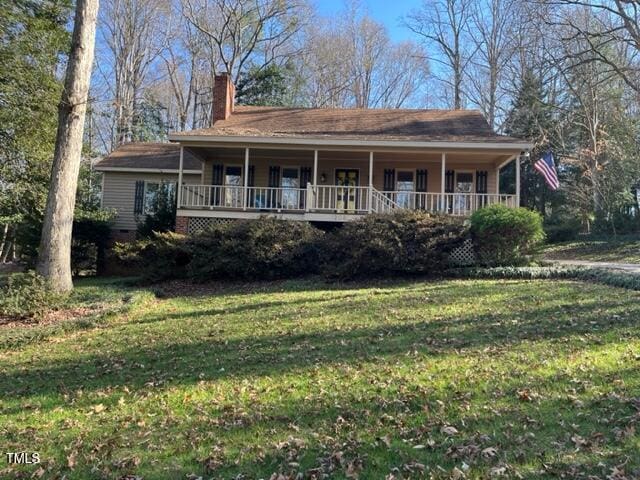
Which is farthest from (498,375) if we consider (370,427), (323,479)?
(323,479)

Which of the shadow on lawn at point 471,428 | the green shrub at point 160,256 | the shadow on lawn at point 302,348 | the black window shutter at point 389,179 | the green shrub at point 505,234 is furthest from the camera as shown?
the black window shutter at point 389,179

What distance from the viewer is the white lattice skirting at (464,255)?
1289cm

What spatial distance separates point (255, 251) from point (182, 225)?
420 cm

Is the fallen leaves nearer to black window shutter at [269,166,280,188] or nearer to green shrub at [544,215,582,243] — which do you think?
black window shutter at [269,166,280,188]

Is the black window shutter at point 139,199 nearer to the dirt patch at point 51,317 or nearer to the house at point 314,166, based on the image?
the house at point 314,166

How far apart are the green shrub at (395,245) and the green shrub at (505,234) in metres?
0.54

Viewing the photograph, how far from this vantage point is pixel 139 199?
19578 mm

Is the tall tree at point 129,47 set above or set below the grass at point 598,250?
above

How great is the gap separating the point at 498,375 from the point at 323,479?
238 cm

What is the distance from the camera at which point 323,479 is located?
9.89 ft

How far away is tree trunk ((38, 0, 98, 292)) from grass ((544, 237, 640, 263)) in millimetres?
17168

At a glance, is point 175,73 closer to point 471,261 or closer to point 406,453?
point 471,261

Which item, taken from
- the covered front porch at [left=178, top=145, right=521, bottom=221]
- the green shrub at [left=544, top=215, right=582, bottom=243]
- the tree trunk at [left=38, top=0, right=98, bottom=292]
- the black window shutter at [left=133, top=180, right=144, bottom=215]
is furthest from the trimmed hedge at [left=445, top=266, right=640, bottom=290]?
the green shrub at [left=544, top=215, right=582, bottom=243]

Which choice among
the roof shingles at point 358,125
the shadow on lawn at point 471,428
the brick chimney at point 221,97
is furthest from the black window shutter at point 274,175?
the shadow on lawn at point 471,428
